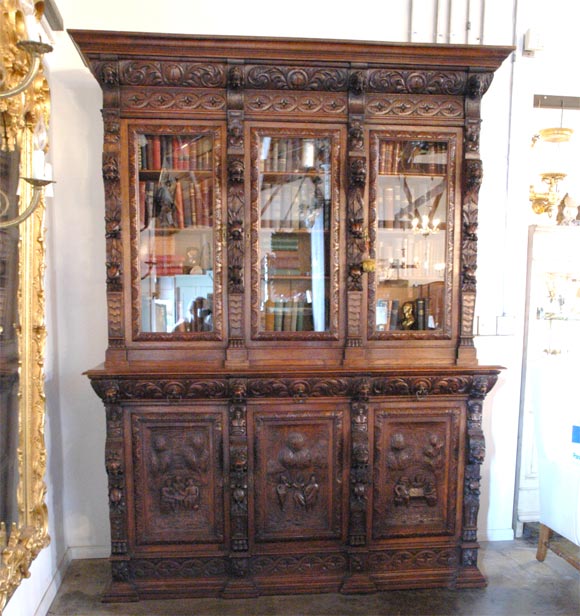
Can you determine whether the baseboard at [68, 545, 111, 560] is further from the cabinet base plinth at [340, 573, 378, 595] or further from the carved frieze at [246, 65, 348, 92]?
the carved frieze at [246, 65, 348, 92]

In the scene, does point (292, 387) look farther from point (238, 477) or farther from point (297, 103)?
point (297, 103)

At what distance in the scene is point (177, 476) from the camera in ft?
7.55

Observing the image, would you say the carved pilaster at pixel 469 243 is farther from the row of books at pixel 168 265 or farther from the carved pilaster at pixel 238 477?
the row of books at pixel 168 265

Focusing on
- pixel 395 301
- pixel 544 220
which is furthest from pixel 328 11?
pixel 544 220

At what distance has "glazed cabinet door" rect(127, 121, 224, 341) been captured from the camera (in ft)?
7.33

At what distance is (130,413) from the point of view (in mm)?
2256

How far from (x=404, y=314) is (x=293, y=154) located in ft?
3.20

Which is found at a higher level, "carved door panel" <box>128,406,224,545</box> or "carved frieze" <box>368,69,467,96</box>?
"carved frieze" <box>368,69,467,96</box>

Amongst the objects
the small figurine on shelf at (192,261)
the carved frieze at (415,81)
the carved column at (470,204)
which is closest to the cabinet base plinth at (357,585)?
the carved column at (470,204)

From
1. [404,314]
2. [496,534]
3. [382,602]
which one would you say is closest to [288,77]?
[404,314]

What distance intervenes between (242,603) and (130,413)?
3.53 feet

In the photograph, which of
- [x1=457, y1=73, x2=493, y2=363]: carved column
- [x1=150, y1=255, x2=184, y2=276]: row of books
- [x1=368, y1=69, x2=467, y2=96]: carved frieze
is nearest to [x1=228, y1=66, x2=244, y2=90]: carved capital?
[x1=368, y1=69, x2=467, y2=96]: carved frieze

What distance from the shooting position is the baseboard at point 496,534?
2.88 meters

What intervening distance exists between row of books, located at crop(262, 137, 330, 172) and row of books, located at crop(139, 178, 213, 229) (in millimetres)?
316
